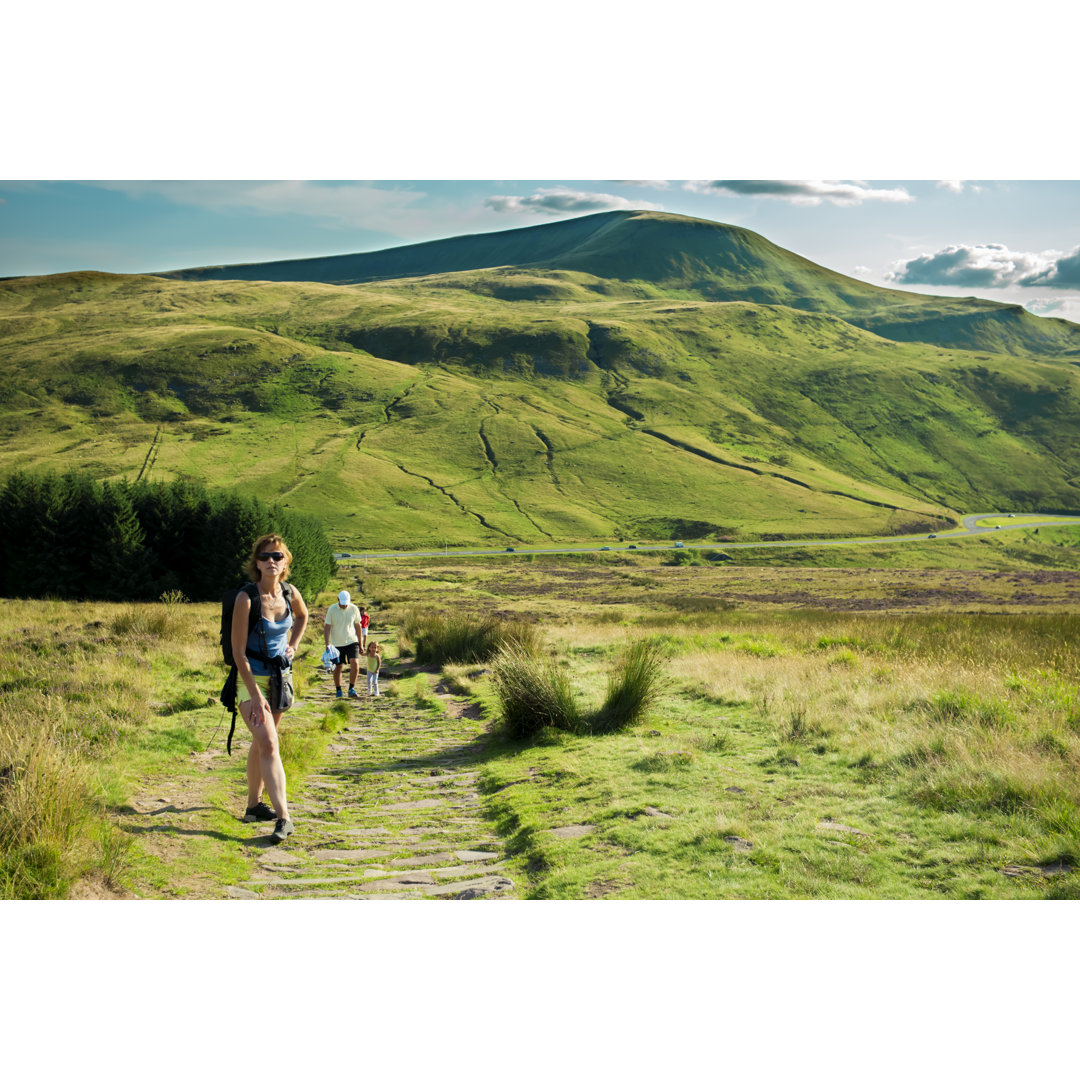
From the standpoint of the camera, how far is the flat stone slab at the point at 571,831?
6324 millimetres

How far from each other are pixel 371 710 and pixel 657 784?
7.22m

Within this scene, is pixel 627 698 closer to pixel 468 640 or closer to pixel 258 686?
pixel 258 686

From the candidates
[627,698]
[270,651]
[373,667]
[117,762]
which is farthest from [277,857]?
[373,667]

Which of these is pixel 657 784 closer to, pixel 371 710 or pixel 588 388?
pixel 371 710

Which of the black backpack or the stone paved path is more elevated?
the black backpack

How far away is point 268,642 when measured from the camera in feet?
20.9

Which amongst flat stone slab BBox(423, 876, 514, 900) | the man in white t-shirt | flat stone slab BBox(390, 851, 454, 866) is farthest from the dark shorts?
flat stone slab BBox(423, 876, 514, 900)

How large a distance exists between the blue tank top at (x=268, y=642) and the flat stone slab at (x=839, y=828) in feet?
14.4

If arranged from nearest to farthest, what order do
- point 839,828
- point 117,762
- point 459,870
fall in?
point 459,870, point 839,828, point 117,762

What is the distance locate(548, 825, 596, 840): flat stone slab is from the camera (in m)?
6.32

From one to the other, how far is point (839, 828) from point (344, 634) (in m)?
9.99

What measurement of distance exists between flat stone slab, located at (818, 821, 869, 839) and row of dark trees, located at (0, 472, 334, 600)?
126 ft

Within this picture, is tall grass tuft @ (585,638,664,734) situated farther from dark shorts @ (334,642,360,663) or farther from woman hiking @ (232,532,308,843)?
dark shorts @ (334,642,360,663)

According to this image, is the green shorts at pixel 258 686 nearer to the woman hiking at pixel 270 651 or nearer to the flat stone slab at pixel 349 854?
the woman hiking at pixel 270 651
